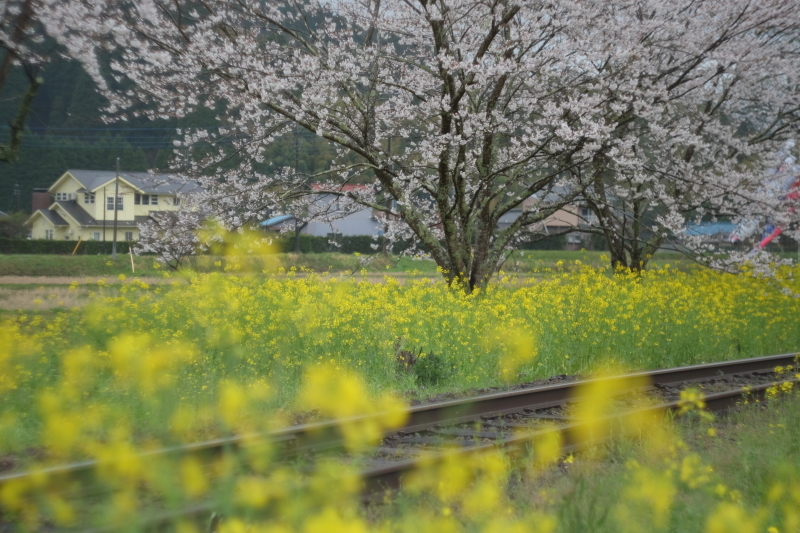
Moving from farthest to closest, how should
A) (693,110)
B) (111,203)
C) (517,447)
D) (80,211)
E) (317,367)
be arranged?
(80,211), (111,203), (693,110), (317,367), (517,447)

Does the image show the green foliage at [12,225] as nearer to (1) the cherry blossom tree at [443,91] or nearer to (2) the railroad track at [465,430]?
(1) the cherry blossom tree at [443,91]

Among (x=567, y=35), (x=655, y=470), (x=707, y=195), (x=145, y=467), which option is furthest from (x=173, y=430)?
(x=707, y=195)

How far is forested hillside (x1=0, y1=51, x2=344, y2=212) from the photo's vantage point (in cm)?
1002

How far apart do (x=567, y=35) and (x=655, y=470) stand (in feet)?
26.2

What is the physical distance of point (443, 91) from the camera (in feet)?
35.4

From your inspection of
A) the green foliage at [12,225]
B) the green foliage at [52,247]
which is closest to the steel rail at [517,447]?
the green foliage at [52,247]

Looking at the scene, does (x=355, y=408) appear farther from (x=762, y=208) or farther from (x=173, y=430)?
(x=762, y=208)

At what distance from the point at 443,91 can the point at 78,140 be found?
2255 cm

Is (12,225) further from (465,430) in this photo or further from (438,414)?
(465,430)

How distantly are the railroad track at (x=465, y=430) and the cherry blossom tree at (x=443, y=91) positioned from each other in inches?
167

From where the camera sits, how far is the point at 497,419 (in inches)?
232

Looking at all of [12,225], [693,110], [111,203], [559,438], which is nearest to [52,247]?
[12,225]

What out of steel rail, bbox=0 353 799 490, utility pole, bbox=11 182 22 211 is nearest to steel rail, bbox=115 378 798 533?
steel rail, bbox=0 353 799 490

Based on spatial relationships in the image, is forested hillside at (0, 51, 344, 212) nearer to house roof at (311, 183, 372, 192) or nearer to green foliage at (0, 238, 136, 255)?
house roof at (311, 183, 372, 192)
